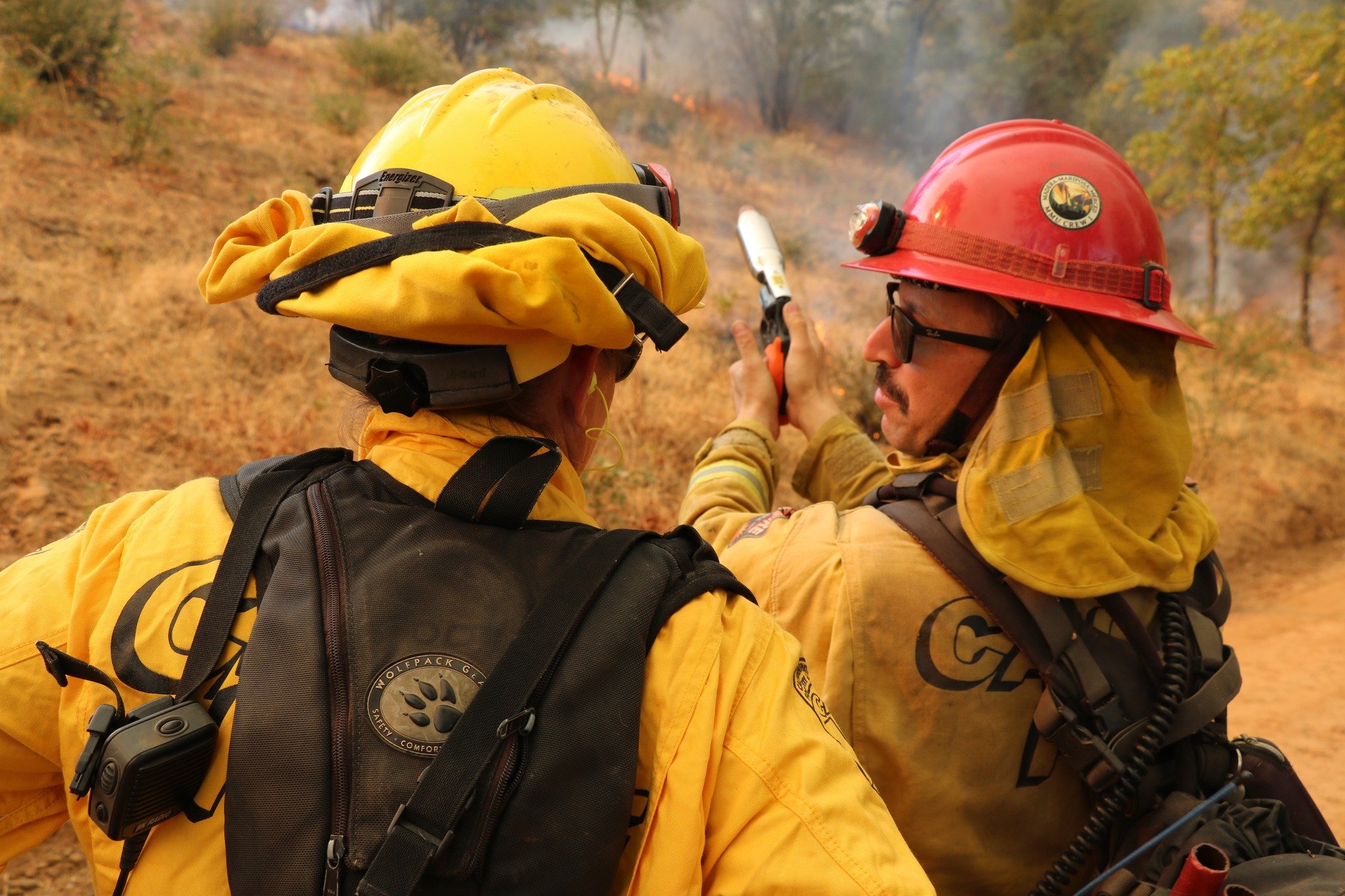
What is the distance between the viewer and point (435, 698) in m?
1.03

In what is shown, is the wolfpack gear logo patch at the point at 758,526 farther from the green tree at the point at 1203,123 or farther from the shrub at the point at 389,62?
the green tree at the point at 1203,123

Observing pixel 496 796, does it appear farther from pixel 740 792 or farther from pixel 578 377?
pixel 578 377

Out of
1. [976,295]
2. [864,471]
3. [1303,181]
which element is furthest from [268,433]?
[1303,181]

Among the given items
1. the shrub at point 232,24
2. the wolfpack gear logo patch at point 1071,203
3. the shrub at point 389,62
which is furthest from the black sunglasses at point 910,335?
the shrub at point 232,24

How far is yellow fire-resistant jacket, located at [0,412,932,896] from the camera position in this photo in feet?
3.44

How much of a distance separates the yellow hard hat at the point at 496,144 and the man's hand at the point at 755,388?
1.54 m

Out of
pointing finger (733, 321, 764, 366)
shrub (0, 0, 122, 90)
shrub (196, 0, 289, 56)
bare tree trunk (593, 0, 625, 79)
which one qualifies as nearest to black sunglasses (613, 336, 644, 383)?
pointing finger (733, 321, 764, 366)

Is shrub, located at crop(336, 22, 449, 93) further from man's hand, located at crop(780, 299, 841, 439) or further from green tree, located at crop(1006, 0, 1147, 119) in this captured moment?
green tree, located at crop(1006, 0, 1147, 119)

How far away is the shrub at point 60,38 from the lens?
792 cm

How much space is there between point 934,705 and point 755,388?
4.54 ft

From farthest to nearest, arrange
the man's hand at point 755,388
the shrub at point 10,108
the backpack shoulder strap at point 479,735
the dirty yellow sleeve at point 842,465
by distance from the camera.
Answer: the shrub at point 10,108
the man's hand at point 755,388
the dirty yellow sleeve at point 842,465
the backpack shoulder strap at point 479,735

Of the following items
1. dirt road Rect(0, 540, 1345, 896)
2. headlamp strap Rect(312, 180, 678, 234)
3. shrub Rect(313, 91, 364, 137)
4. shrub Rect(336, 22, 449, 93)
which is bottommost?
dirt road Rect(0, 540, 1345, 896)

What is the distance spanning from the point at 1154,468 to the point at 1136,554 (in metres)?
0.21

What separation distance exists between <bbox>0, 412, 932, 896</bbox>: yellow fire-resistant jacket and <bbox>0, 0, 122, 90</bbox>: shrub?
28.3ft
